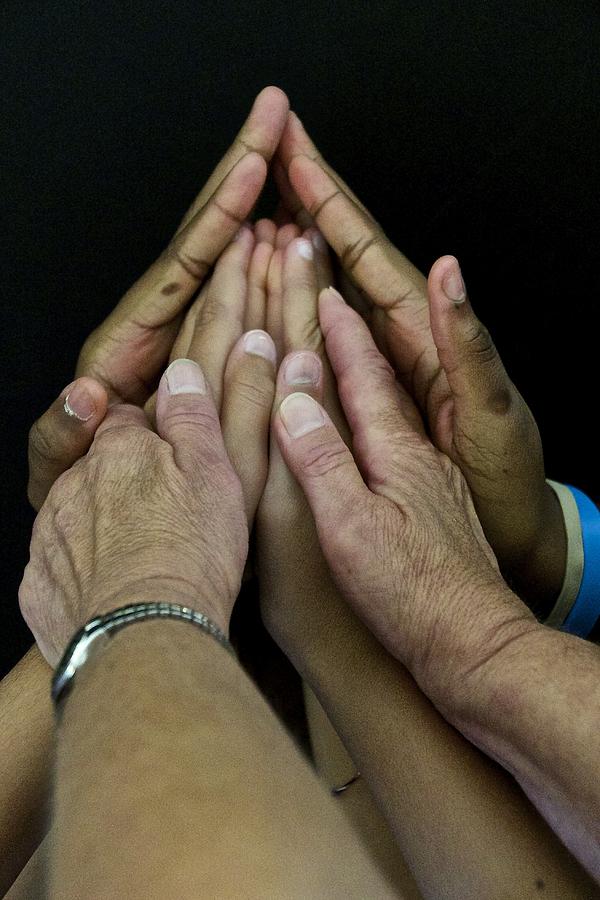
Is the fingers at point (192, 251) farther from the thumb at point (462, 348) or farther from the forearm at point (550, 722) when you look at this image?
the forearm at point (550, 722)

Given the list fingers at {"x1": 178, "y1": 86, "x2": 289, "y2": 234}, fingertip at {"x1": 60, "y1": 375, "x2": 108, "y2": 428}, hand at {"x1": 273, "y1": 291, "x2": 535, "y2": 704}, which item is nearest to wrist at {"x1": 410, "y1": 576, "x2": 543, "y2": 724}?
hand at {"x1": 273, "y1": 291, "x2": 535, "y2": 704}

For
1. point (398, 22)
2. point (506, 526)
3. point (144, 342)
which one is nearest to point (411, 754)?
point (506, 526)

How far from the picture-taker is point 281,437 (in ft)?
2.76

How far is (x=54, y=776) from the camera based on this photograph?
1.49 feet

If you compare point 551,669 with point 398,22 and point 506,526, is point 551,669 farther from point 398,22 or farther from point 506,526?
point 398,22

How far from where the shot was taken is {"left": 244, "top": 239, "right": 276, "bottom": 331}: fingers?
108cm

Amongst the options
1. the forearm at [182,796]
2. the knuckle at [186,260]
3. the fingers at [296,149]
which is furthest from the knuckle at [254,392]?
the forearm at [182,796]

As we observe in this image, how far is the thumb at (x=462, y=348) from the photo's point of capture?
776 mm

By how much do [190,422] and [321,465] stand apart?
0.16m

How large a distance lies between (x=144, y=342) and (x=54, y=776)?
73cm

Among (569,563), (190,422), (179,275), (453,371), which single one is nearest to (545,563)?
(569,563)

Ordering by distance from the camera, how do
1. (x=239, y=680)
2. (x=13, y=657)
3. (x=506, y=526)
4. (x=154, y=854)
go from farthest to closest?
(x=13, y=657) → (x=506, y=526) → (x=239, y=680) → (x=154, y=854)

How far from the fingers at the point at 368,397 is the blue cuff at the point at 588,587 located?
13.7 inches

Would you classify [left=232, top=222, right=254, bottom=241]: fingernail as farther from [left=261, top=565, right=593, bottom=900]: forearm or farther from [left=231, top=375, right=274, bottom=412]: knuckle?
[left=261, top=565, right=593, bottom=900]: forearm
